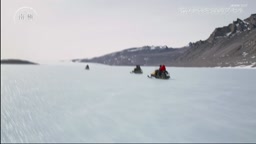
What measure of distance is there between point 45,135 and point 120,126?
2.75 metres

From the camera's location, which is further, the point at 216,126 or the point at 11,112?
the point at 11,112

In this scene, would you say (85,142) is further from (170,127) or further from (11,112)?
(11,112)

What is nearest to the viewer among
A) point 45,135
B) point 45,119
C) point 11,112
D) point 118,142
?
point 118,142

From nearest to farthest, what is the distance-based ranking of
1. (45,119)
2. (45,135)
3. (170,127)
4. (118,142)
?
(118,142)
(45,135)
(170,127)
(45,119)

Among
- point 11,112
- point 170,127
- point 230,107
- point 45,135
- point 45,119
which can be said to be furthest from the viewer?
point 230,107

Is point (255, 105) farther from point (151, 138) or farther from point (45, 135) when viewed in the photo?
point (45, 135)

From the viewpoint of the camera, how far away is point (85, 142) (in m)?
9.01

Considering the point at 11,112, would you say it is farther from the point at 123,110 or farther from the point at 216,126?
the point at 216,126

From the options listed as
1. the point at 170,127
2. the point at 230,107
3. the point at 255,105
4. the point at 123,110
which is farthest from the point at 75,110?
the point at 255,105

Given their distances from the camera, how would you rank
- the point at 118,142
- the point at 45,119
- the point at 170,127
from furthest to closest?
the point at 45,119 → the point at 170,127 → the point at 118,142

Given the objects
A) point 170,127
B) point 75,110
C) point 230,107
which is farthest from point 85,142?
point 230,107

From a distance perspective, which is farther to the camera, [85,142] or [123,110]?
[123,110]

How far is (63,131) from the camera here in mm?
10297

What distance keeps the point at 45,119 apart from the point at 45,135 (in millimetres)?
2698
